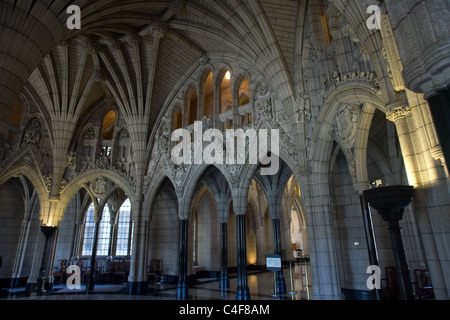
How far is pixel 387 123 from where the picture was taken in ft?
34.4

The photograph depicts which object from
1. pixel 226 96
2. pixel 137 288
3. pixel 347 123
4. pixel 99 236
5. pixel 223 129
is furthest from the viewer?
pixel 99 236

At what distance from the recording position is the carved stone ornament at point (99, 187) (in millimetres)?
16969

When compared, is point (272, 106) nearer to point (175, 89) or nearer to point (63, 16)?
point (175, 89)

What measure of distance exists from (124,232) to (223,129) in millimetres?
12888

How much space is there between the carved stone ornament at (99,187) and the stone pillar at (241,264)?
9.25 metres

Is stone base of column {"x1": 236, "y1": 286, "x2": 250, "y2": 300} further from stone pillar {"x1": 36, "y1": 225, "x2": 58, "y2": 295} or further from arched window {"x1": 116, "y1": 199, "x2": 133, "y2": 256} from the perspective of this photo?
arched window {"x1": 116, "y1": 199, "x2": 133, "y2": 256}

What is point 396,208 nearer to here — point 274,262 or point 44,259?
point 274,262

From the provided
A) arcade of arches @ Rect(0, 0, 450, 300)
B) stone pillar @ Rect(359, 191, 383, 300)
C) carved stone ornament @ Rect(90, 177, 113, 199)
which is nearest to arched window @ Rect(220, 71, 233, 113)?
arcade of arches @ Rect(0, 0, 450, 300)

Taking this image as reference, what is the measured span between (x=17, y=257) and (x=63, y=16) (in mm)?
16128

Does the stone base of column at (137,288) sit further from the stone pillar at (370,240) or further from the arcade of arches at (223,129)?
the stone pillar at (370,240)

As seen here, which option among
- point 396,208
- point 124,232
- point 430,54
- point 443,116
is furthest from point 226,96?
point 443,116

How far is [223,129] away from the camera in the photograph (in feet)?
44.3

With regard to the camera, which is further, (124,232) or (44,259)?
(124,232)

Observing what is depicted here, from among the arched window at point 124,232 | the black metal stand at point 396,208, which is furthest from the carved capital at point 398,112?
the arched window at point 124,232
